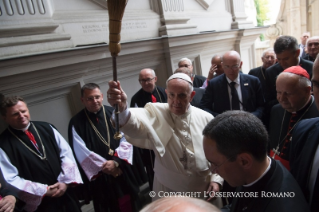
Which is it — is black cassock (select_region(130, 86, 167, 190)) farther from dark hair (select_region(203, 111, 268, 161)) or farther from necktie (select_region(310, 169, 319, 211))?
necktie (select_region(310, 169, 319, 211))

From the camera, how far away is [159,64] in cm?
457

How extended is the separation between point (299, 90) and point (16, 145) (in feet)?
9.71

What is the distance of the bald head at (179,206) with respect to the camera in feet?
2.33

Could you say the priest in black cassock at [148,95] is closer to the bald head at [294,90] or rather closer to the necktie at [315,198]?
the bald head at [294,90]

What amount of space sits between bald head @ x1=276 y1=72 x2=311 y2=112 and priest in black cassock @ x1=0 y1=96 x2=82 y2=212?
7.99ft

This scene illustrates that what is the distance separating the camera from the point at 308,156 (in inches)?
55.3

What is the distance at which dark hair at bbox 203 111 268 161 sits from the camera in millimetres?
1236

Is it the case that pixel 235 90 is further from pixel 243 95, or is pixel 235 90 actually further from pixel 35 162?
pixel 35 162

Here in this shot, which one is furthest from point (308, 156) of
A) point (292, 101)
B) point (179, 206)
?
point (179, 206)

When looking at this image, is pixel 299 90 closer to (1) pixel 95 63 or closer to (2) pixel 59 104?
(1) pixel 95 63

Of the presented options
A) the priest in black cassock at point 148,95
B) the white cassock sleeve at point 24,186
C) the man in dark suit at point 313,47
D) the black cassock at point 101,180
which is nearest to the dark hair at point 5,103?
the white cassock sleeve at point 24,186

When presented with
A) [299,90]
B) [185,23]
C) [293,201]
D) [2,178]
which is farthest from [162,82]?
[293,201]

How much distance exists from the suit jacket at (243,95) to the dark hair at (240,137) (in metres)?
1.82

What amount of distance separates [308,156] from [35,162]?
2524mm
